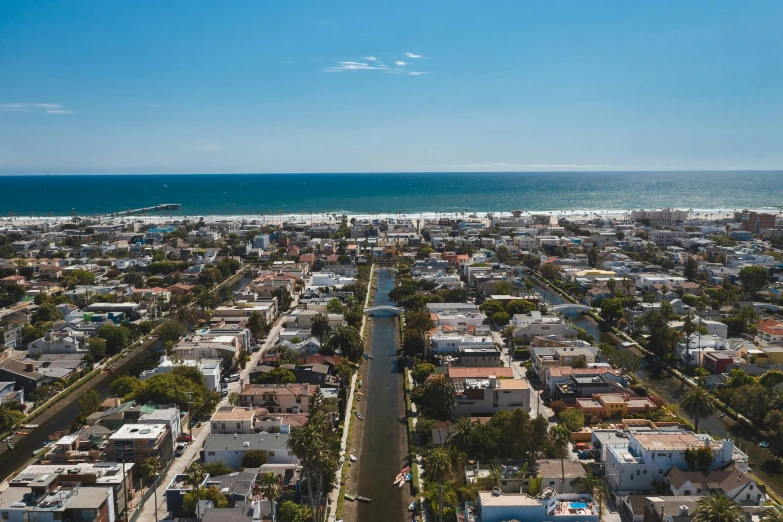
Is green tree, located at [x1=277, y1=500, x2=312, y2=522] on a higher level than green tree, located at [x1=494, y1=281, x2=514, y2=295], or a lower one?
lower

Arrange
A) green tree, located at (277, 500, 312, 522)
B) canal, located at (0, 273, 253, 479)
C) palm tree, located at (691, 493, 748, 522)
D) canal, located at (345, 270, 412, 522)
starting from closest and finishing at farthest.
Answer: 1. palm tree, located at (691, 493, 748, 522)
2. green tree, located at (277, 500, 312, 522)
3. canal, located at (345, 270, 412, 522)
4. canal, located at (0, 273, 253, 479)

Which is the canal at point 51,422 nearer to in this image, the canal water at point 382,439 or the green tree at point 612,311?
the canal water at point 382,439

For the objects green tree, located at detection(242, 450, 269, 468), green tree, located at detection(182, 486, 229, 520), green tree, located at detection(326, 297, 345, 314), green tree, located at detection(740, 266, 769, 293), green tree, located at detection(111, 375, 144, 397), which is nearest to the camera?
green tree, located at detection(182, 486, 229, 520)

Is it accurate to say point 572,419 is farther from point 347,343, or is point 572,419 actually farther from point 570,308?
Answer: point 570,308

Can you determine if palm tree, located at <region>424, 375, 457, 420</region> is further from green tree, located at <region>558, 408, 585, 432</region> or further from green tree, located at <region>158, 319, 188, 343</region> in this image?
green tree, located at <region>158, 319, 188, 343</region>

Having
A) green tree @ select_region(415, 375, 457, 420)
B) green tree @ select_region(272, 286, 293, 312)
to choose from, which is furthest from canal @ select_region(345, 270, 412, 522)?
green tree @ select_region(272, 286, 293, 312)

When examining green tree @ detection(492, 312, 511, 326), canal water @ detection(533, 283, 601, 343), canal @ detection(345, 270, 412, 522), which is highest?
green tree @ detection(492, 312, 511, 326)

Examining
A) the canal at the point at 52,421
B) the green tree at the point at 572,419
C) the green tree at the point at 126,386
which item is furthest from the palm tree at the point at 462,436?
the canal at the point at 52,421

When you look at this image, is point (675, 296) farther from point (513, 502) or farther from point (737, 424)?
point (513, 502)

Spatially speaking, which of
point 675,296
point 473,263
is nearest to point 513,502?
point 675,296
